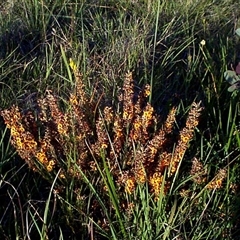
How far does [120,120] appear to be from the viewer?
1.81 m

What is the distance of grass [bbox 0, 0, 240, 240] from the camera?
169 cm

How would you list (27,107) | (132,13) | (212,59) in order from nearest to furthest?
1. (27,107)
2. (212,59)
3. (132,13)

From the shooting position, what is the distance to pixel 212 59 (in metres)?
2.57

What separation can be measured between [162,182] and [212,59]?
108cm

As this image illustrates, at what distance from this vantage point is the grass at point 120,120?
169 cm

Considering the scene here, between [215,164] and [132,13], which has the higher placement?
[132,13]

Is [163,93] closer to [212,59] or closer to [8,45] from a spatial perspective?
[212,59]

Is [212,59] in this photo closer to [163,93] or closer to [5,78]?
[163,93]

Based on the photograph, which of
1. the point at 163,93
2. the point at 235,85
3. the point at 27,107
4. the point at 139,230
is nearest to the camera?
the point at 139,230

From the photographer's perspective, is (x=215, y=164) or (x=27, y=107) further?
(x=27, y=107)

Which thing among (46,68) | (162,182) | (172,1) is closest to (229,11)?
(172,1)

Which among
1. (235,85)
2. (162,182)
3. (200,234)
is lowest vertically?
(200,234)

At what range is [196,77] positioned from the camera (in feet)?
8.13

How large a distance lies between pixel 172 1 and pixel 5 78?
1101mm
